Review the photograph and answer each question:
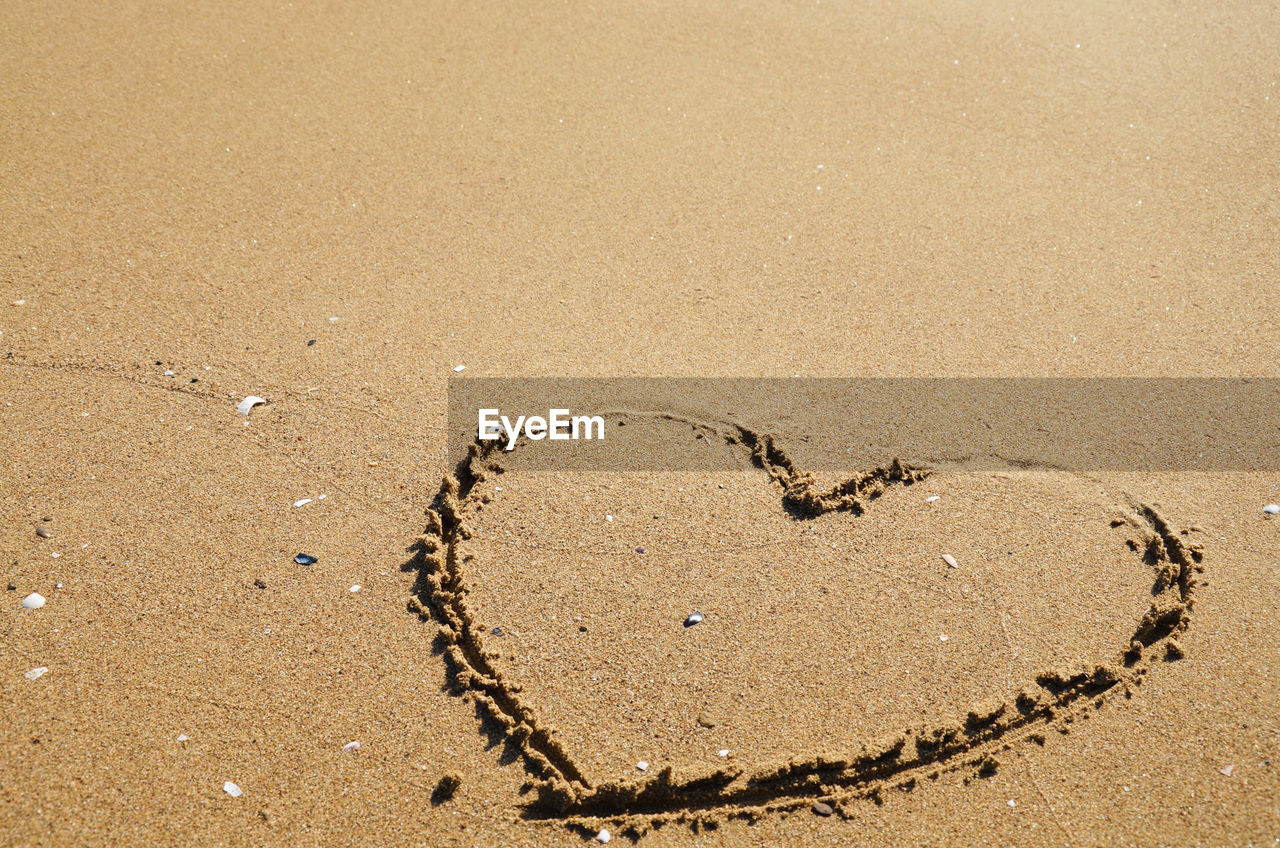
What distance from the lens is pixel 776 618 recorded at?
225cm

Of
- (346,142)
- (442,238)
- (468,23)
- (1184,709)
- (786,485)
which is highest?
(468,23)

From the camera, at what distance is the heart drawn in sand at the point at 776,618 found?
77.9 inches

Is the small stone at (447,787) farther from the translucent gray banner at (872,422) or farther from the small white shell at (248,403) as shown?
the small white shell at (248,403)

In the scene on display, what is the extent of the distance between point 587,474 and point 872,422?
0.87 metres

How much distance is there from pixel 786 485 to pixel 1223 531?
1.17m

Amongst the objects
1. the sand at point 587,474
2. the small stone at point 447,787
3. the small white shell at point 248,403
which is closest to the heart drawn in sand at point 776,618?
the sand at point 587,474

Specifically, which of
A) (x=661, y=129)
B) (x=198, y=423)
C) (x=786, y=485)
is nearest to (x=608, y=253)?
(x=661, y=129)

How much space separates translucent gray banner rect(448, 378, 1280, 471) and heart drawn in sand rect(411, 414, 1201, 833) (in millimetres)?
58

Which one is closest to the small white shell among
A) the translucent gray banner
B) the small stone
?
the translucent gray banner

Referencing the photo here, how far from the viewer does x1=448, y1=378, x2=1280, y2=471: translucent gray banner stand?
2660mm

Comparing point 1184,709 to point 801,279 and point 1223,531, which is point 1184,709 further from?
point 801,279

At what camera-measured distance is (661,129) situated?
4.08 metres

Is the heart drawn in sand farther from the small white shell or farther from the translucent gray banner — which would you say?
the small white shell

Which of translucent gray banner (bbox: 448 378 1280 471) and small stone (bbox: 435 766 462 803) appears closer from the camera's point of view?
small stone (bbox: 435 766 462 803)
